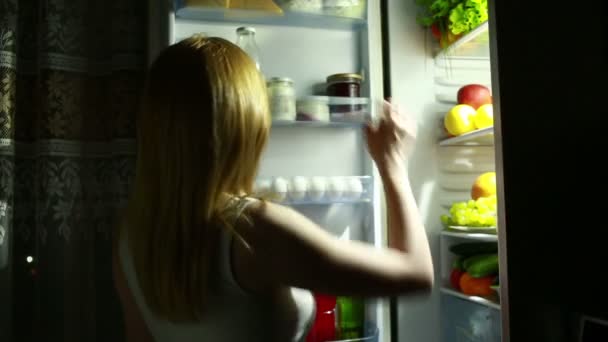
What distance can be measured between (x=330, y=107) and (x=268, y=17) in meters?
0.29

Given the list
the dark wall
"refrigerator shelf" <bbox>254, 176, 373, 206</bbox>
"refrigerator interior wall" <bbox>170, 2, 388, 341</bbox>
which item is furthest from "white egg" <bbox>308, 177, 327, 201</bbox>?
the dark wall

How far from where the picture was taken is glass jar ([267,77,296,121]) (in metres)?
1.42

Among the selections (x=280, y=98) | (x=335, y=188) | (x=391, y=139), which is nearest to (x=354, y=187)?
(x=335, y=188)

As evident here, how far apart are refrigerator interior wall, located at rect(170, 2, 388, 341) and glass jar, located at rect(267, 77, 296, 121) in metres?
0.13

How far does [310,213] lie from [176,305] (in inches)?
35.8

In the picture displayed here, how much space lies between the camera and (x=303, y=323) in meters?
0.71

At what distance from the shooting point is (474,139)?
5.36ft

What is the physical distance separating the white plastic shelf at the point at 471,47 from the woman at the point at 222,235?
956 millimetres

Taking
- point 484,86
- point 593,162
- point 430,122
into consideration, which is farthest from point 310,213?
point 593,162

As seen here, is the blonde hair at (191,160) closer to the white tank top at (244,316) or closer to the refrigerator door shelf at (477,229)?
the white tank top at (244,316)

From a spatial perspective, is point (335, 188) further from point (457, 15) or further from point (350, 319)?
point (457, 15)

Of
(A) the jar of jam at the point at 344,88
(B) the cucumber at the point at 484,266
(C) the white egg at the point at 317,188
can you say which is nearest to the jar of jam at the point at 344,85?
(A) the jar of jam at the point at 344,88

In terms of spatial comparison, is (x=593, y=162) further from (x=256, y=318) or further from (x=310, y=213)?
(x=310, y=213)

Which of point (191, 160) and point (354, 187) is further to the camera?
point (354, 187)
